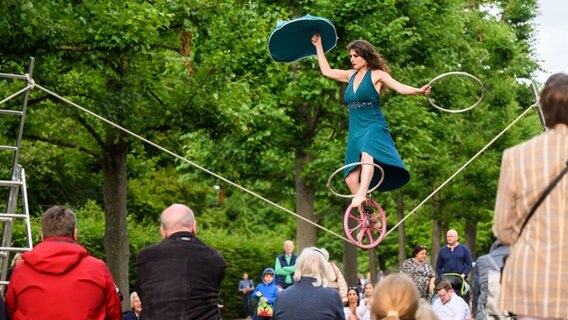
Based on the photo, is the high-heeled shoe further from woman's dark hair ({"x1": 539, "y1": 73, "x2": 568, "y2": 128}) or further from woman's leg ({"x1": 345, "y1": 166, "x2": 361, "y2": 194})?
woman's dark hair ({"x1": 539, "y1": 73, "x2": 568, "y2": 128})

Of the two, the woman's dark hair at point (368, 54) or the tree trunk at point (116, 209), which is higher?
the woman's dark hair at point (368, 54)

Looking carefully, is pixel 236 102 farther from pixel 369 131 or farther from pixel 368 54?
pixel 368 54

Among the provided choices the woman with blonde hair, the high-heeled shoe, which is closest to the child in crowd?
the high-heeled shoe

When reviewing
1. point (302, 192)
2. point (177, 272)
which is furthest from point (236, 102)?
point (177, 272)

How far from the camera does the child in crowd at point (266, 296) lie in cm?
1948

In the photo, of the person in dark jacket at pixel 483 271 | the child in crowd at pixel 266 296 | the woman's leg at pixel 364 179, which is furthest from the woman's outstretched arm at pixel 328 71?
the child in crowd at pixel 266 296

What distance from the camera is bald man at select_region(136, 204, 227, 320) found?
8.39 metres

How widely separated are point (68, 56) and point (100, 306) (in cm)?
1349

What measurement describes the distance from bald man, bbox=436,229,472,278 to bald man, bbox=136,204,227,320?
10.4 metres

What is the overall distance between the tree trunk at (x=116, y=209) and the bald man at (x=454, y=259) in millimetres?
8278

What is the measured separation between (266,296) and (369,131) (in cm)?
759

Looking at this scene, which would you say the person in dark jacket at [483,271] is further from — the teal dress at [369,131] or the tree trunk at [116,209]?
the tree trunk at [116,209]

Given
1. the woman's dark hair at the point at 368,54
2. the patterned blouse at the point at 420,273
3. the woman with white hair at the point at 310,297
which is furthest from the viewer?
the patterned blouse at the point at 420,273

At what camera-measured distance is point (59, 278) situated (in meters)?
8.29
